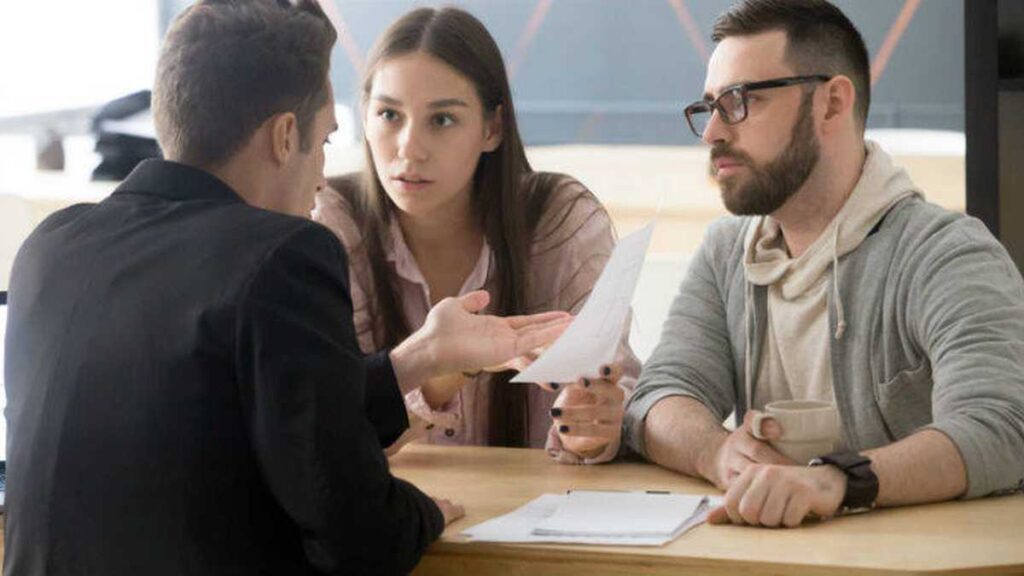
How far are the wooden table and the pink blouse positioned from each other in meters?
0.60

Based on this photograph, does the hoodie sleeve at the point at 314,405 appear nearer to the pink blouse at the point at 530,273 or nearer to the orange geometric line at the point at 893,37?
the pink blouse at the point at 530,273

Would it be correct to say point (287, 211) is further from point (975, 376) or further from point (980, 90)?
point (980, 90)

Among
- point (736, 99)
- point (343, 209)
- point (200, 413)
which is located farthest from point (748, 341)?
point (200, 413)

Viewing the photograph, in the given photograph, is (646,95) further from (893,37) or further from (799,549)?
(799,549)

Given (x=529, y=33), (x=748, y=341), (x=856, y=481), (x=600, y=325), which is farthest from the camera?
(x=529, y=33)

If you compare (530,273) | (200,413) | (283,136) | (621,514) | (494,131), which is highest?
(283,136)

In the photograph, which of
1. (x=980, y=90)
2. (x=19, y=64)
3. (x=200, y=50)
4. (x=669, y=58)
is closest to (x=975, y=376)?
(x=200, y=50)

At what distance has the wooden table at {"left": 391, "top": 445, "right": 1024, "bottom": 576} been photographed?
65.2 inches

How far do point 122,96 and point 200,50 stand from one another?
3018 millimetres

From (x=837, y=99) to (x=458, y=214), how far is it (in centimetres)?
64

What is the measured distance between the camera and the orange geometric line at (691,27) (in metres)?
3.83

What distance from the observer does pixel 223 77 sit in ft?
5.44

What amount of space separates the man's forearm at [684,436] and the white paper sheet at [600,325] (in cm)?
20

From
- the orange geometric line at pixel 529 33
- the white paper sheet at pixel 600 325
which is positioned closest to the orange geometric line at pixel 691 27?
the orange geometric line at pixel 529 33
